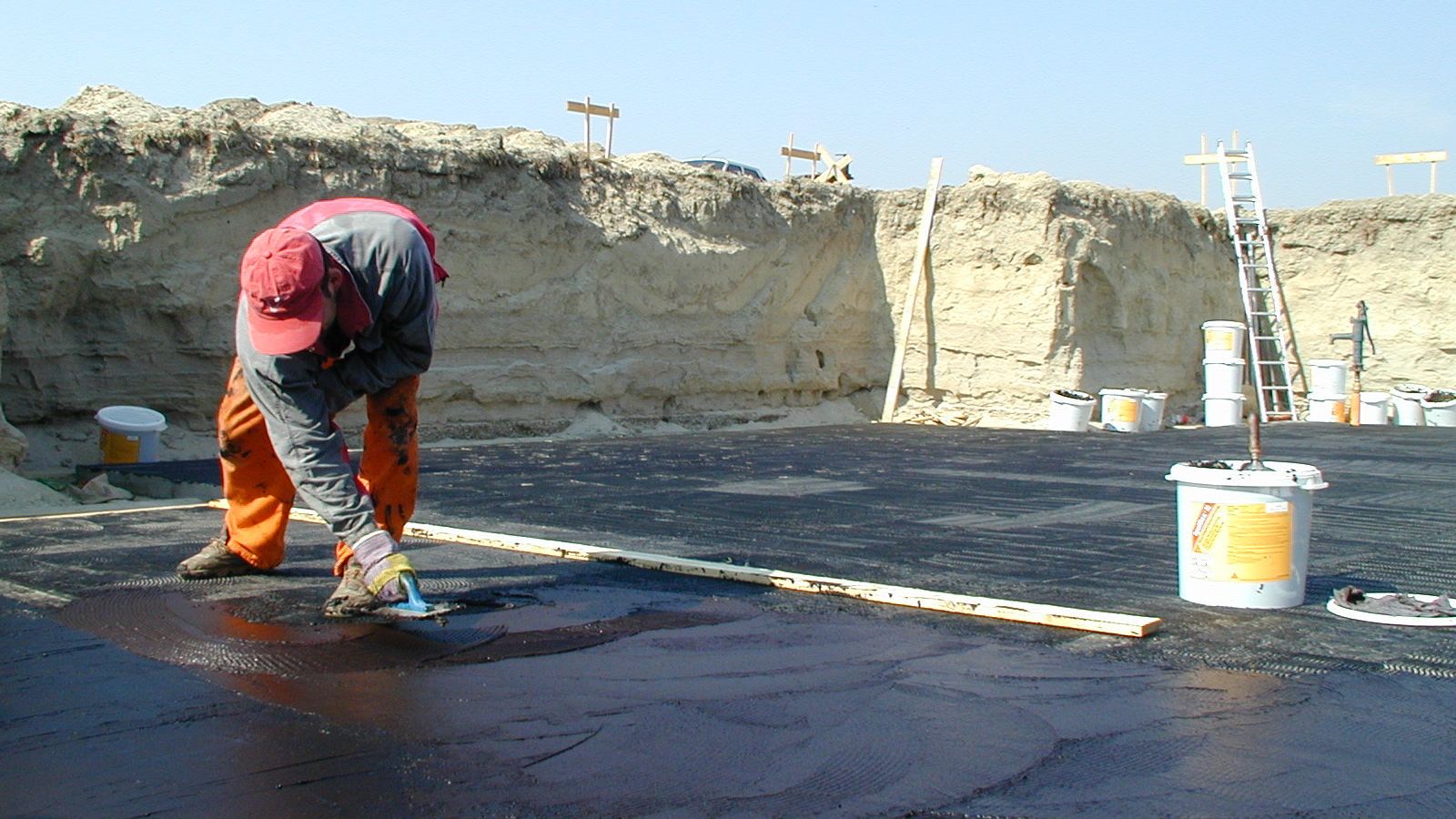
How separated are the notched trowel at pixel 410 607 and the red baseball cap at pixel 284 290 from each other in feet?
2.39

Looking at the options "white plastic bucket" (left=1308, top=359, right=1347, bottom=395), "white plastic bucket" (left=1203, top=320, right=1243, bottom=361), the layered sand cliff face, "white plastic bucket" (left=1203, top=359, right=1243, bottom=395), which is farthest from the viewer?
"white plastic bucket" (left=1203, top=320, right=1243, bottom=361)

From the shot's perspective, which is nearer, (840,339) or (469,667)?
(469,667)

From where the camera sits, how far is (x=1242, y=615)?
3.93m

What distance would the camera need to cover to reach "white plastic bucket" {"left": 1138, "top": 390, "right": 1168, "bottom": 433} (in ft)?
46.4

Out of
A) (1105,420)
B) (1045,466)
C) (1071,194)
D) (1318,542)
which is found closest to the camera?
(1318,542)

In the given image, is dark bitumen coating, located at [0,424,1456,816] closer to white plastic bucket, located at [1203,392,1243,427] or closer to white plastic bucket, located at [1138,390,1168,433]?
white plastic bucket, located at [1138,390,1168,433]

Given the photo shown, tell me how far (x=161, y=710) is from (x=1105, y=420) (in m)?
12.5

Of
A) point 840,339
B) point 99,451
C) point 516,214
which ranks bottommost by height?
point 99,451

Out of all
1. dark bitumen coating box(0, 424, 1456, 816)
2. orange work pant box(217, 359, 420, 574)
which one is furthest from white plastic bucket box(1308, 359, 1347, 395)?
orange work pant box(217, 359, 420, 574)

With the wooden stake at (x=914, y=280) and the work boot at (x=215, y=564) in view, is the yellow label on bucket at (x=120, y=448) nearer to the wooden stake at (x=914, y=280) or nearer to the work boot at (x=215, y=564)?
the work boot at (x=215, y=564)

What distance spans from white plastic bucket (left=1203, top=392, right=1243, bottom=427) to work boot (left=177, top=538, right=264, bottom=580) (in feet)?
43.0

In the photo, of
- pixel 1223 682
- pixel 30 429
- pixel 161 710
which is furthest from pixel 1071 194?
pixel 161 710

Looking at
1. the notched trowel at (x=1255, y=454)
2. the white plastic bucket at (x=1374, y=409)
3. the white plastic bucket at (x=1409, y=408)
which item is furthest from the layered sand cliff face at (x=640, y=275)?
the notched trowel at (x=1255, y=454)

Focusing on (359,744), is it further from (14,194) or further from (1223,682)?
(14,194)
